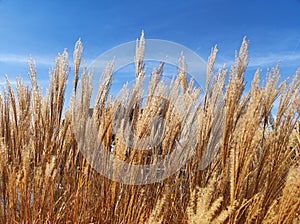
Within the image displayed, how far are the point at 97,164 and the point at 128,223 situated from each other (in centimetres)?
40

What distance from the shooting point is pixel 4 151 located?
6.23ft

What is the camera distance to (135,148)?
1.72 metres

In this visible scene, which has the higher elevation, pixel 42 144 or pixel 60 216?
pixel 42 144

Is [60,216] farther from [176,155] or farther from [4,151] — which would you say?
[176,155]

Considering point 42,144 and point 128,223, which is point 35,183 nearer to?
point 42,144

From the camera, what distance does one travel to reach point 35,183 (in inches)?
70.9

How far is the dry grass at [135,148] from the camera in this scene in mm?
1633

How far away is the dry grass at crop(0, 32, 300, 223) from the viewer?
163 cm

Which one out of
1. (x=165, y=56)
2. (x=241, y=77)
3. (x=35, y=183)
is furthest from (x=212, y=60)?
(x=35, y=183)

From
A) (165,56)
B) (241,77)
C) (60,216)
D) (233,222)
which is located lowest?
(60,216)

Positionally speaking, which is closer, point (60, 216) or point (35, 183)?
point (35, 183)

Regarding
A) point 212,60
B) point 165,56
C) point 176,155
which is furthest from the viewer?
point 165,56

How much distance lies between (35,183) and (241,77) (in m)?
1.20

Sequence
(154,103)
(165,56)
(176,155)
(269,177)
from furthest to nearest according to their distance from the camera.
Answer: (165,56)
(176,155)
(154,103)
(269,177)
